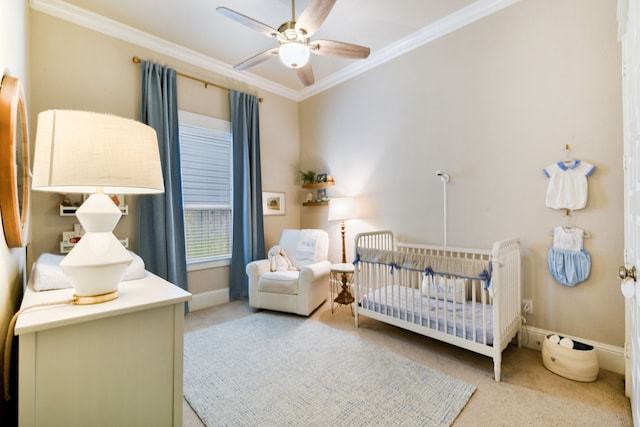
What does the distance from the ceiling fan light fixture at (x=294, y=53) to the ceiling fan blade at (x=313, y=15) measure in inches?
3.9

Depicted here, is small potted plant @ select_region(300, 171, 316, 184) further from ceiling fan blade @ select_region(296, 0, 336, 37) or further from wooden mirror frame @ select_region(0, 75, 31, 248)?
wooden mirror frame @ select_region(0, 75, 31, 248)

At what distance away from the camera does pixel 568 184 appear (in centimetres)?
205

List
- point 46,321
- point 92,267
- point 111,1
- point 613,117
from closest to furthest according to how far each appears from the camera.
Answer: point 46,321
point 92,267
point 613,117
point 111,1

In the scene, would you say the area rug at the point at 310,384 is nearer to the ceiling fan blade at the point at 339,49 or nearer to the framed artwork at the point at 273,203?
the framed artwork at the point at 273,203

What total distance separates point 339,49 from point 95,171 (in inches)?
78.1

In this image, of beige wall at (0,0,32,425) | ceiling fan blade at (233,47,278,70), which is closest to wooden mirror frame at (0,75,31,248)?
beige wall at (0,0,32,425)

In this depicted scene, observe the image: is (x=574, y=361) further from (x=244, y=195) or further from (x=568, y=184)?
(x=244, y=195)

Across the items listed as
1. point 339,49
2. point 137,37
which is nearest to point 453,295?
point 339,49

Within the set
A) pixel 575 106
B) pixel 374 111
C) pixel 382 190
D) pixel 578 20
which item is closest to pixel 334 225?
pixel 382 190

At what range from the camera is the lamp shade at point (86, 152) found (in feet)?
2.73

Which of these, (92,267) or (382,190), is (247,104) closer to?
(382,190)

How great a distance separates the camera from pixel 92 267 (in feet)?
3.13

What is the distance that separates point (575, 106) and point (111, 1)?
151 inches

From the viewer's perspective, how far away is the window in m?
3.26
